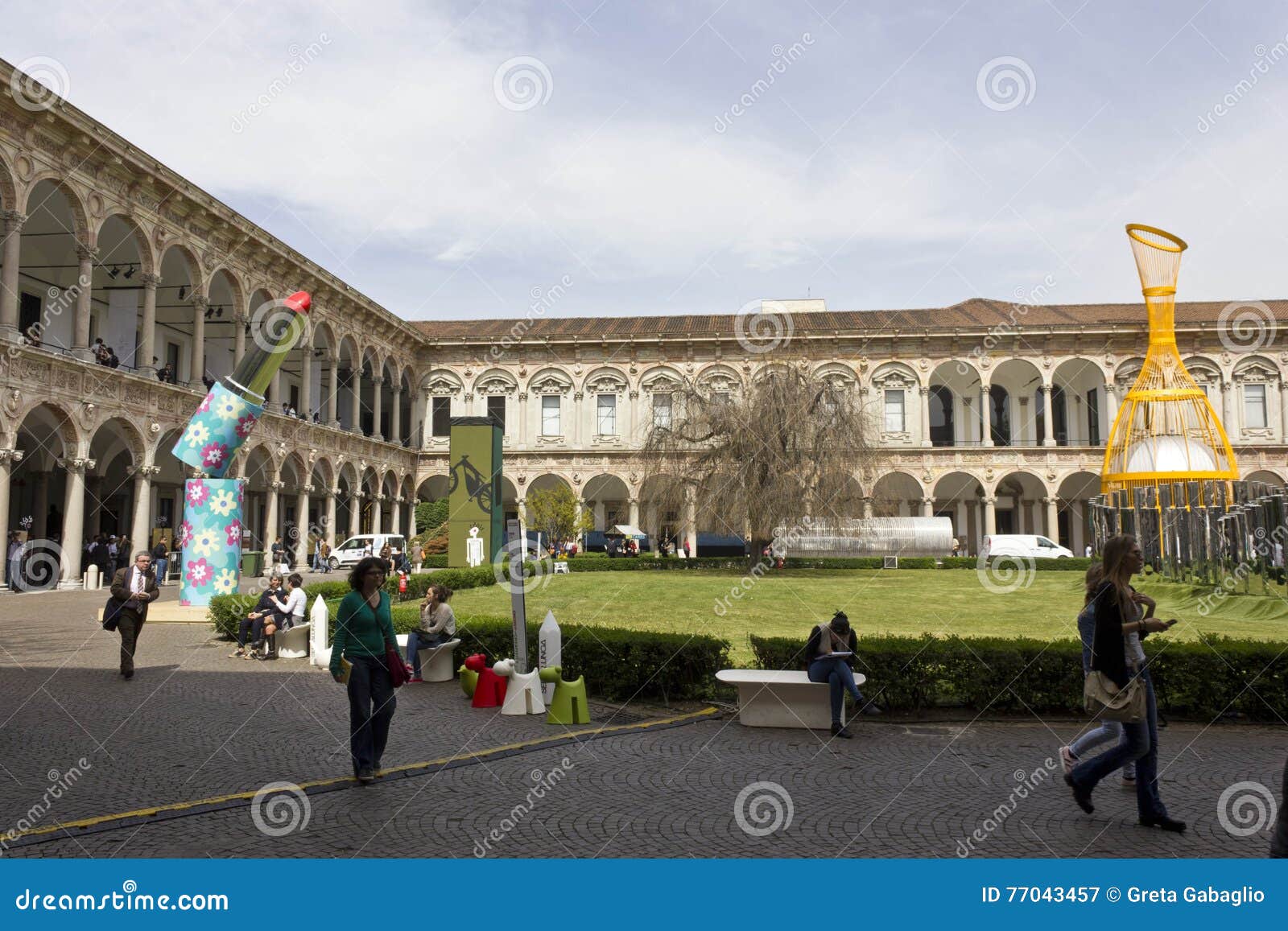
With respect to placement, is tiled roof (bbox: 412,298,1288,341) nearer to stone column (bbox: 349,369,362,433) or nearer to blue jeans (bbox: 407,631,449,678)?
stone column (bbox: 349,369,362,433)

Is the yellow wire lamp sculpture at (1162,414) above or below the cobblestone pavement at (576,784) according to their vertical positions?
above

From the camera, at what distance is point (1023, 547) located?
3625 cm

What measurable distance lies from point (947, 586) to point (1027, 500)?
74.3 ft

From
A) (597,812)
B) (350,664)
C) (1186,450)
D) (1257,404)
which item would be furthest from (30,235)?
(1257,404)

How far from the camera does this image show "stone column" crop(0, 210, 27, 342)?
19125mm

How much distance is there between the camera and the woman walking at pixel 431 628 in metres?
10.2

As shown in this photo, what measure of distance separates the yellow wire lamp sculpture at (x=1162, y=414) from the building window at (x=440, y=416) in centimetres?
3056

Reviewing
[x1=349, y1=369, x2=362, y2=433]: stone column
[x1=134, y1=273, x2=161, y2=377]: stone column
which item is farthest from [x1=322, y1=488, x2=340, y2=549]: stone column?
[x1=134, y1=273, x2=161, y2=377]: stone column

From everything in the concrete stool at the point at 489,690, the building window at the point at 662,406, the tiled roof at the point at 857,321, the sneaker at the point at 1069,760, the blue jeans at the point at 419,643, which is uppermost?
the tiled roof at the point at 857,321

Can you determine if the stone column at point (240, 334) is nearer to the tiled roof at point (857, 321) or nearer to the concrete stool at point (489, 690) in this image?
the tiled roof at point (857, 321)

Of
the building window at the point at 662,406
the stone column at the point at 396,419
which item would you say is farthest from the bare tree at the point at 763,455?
the stone column at the point at 396,419

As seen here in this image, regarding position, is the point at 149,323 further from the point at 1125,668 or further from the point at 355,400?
the point at 1125,668

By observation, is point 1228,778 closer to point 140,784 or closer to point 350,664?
point 350,664

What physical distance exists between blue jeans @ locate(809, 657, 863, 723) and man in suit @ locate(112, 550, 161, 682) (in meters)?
6.97
